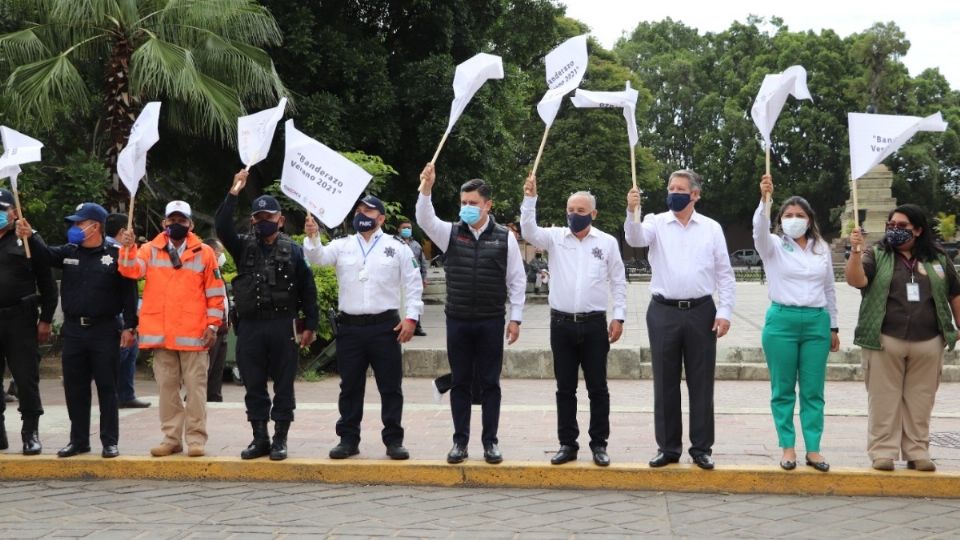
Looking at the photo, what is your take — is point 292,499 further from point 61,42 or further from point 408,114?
point 408,114

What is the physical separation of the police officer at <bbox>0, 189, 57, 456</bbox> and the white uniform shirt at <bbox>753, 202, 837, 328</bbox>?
209 inches

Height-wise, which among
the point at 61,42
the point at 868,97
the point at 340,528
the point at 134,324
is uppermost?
the point at 868,97

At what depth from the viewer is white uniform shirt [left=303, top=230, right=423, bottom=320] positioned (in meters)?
6.95

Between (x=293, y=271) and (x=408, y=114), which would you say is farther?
(x=408, y=114)

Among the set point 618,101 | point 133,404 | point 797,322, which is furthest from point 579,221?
point 133,404

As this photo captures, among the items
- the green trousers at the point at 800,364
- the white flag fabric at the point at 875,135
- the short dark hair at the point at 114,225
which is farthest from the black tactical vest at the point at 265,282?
the white flag fabric at the point at 875,135

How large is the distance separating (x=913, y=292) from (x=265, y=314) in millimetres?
4533

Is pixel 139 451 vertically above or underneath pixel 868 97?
underneath

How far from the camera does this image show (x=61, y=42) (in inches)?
560

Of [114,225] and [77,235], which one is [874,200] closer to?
[114,225]

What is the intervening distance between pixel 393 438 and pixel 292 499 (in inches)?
39.3

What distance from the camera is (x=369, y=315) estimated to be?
274 inches

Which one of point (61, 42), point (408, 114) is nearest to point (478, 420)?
point (61, 42)

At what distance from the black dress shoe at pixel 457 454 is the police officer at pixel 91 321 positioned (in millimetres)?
2506
